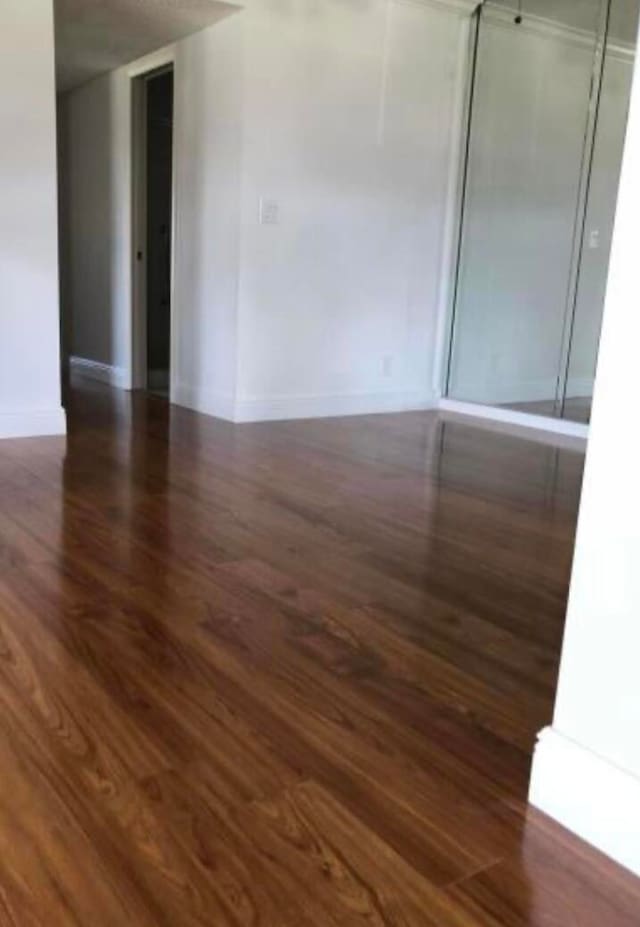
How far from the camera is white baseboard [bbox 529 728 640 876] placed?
3.84ft

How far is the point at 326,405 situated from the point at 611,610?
13.1 ft

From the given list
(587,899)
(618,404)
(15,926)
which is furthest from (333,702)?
(618,404)

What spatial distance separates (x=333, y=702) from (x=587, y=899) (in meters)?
0.62

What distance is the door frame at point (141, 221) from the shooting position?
5.25 m

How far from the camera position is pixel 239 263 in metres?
4.66

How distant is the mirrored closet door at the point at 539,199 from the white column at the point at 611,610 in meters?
3.96

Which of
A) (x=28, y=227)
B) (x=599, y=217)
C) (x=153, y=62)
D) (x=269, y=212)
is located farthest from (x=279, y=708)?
(x=153, y=62)

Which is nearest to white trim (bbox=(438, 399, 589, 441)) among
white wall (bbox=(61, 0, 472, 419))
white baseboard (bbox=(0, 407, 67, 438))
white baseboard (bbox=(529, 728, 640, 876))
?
white wall (bbox=(61, 0, 472, 419))

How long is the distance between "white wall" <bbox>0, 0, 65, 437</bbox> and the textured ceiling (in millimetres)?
695

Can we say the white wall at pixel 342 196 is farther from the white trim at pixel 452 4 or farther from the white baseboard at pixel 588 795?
the white baseboard at pixel 588 795

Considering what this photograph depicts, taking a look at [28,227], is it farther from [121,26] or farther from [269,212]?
[121,26]

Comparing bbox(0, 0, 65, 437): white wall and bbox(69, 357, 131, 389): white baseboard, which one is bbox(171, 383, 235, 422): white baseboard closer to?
bbox(69, 357, 131, 389): white baseboard

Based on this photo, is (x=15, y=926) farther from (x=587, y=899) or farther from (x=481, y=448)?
(x=481, y=448)

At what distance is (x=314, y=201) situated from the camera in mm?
4816
